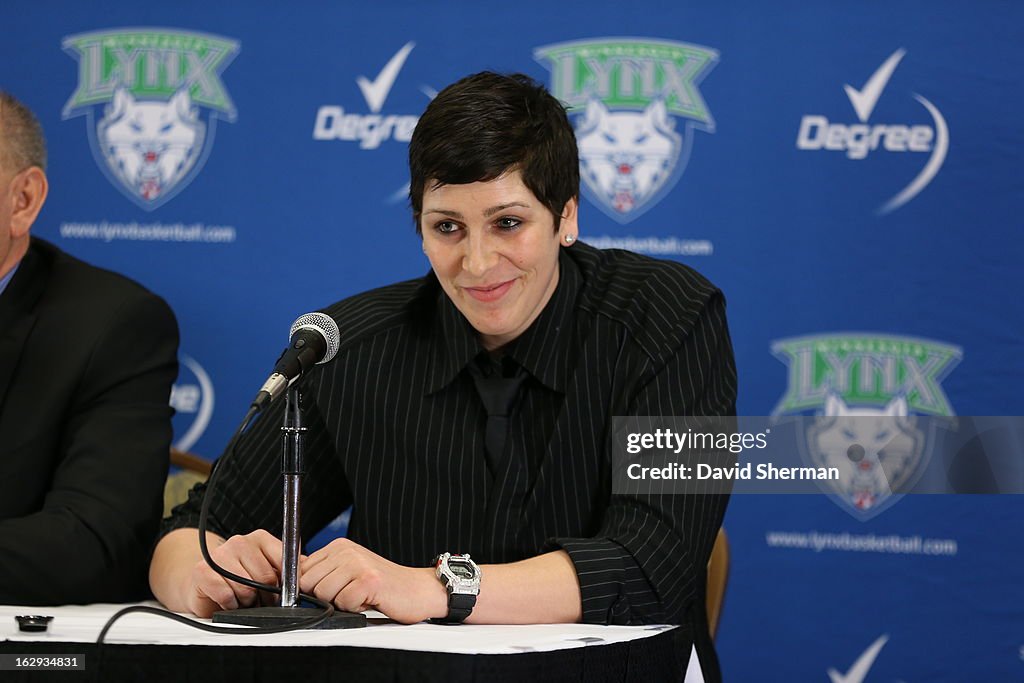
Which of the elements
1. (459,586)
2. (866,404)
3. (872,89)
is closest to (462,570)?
(459,586)

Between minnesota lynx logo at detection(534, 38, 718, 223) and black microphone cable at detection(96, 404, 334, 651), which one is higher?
minnesota lynx logo at detection(534, 38, 718, 223)

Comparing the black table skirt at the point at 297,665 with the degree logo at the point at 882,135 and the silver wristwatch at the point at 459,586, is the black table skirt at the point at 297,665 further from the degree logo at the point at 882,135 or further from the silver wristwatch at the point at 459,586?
the degree logo at the point at 882,135

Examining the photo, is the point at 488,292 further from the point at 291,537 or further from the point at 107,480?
the point at 107,480

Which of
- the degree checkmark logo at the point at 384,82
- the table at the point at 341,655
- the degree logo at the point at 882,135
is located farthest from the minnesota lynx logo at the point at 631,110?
the table at the point at 341,655

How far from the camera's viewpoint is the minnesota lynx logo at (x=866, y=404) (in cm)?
277

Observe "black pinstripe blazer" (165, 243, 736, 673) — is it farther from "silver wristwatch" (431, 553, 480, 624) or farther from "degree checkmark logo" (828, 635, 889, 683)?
"degree checkmark logo" (828, 635, 889, 683)

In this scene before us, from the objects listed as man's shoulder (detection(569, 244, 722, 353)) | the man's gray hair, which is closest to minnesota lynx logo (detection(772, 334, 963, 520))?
man's shoulder (detection(569, 244, 722, 353))

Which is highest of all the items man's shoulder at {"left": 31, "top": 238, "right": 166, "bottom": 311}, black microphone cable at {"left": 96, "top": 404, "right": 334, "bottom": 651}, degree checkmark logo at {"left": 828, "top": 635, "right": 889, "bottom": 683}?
man's shoulder at {"left": 31, "top": 238, "right": 166, "bottom": 311}

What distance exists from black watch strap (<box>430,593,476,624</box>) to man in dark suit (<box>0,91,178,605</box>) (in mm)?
810

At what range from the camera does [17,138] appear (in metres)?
2.35

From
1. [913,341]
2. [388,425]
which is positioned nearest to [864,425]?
[913,341]

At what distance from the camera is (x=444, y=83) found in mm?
3088

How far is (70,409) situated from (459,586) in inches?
43.6

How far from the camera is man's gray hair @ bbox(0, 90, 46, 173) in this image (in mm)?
2309
